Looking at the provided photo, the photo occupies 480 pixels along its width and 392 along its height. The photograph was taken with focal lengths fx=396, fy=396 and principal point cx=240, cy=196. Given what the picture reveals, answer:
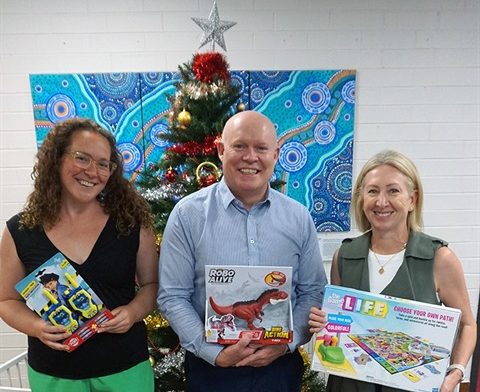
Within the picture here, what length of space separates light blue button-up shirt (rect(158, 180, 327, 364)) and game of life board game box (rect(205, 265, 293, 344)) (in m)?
0.10

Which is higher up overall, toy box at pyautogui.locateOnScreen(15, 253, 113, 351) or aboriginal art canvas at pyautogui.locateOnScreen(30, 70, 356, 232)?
aboriginal art canvas at pyautogui.locateOnScreen(30, 70, 356, 232)

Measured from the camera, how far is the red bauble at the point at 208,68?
205 cm

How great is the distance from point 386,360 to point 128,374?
3.08 ft

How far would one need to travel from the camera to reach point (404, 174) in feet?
4.71

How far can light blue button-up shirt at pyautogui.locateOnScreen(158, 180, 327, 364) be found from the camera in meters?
1.44

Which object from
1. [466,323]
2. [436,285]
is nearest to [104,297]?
[436,285]

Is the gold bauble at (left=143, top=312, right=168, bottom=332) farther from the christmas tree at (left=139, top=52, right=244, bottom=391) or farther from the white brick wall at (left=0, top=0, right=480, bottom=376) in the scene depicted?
the white brick wall at (left=0, top=0, right=480, bottom=376)

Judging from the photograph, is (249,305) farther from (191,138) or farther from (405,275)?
(191,138)

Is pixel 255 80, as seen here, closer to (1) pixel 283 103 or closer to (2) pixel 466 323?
(1) pixel 283 103

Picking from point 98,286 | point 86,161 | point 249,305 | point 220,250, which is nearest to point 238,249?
point 220,250

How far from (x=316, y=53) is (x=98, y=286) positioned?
7.73 feet

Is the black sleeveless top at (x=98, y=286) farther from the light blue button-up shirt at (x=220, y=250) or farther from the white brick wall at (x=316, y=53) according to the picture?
the white brick wall at (x=316, y=53)

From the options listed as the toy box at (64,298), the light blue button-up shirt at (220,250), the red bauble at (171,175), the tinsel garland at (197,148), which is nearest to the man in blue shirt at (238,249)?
the light blue button-up shirt at (220,250)

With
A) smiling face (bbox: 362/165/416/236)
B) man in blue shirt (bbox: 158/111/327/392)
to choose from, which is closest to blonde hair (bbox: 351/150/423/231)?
smiling face (bbox: 362/165/416/236)
